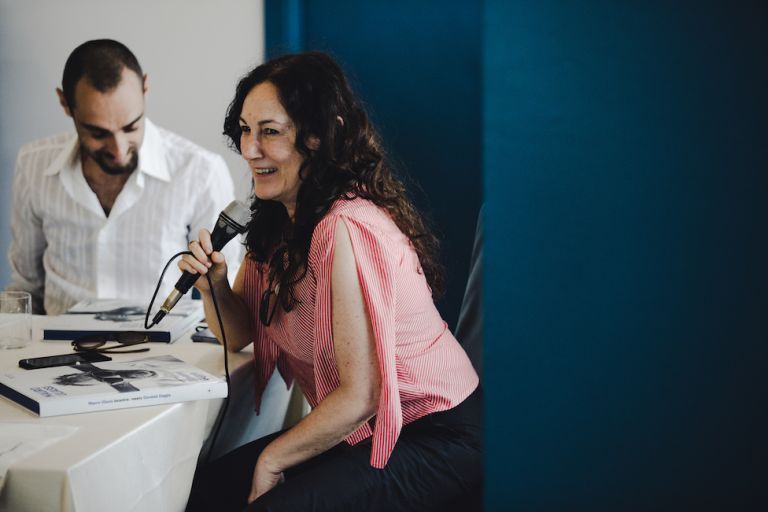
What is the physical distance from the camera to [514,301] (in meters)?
0.41

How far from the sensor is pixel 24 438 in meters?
0.95

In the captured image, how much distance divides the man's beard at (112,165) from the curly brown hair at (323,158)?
898 millimetres

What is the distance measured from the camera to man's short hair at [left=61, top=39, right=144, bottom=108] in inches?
84.0

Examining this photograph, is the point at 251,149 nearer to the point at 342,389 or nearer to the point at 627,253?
the point at 342,389

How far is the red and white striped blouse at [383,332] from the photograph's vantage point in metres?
1.14

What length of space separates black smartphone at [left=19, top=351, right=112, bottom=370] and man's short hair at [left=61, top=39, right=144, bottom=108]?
3.68 ft

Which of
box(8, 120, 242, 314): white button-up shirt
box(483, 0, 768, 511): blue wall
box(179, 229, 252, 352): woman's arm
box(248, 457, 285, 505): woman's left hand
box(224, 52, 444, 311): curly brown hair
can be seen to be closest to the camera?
box(483, 0, 768, 511): blue wall

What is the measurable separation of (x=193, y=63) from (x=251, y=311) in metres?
1.26

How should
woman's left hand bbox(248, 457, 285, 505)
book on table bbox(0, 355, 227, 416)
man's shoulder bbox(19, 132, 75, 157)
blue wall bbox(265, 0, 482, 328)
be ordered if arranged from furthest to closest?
man's shoulder bbox(19, 132, 75, 157)
blue wall bbox(265, 0, 482, 328)
woman's left hand bbox(248, 457, 285, 505)
book on table bbox(0, 355, 227, 416)

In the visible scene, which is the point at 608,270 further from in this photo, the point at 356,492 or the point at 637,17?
the point at 356,492

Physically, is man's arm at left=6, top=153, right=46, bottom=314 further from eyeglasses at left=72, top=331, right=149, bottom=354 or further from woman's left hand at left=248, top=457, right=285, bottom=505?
woman's left hand at left=248, top=457, right=285, bottom=505

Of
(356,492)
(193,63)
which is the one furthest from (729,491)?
(193,63)

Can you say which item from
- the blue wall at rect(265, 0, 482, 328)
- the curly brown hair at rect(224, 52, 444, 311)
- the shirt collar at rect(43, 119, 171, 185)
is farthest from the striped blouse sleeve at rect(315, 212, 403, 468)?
the shirt collar at rect(43, 119, 171, 185)

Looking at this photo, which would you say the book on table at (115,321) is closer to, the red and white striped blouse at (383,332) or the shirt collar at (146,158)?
the red and white striped blouse at (383,332)
